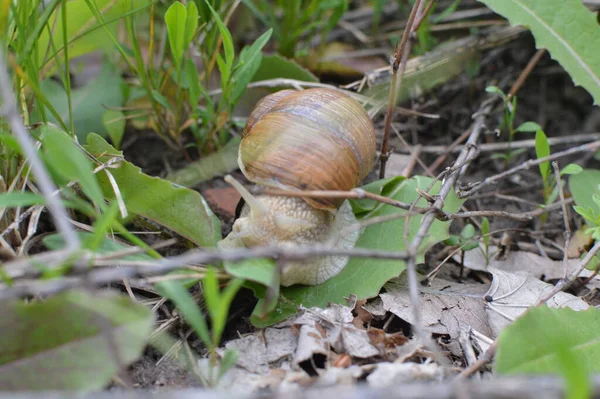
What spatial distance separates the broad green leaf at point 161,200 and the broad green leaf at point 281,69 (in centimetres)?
A: 101

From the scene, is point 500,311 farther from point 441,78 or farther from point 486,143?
point 441,78

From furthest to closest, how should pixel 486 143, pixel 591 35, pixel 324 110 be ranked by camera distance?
1. pixel 486 143
2. pixel 591 35
3. pixel 324 110

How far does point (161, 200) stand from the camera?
2020 millimetres

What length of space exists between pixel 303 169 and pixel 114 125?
1.10 metres

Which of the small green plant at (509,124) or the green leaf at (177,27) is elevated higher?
the green leaf at (177,27)

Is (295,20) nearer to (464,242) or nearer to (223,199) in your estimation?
(223,199)

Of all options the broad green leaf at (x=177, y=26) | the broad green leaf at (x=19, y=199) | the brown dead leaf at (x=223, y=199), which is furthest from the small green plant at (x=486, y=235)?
the broad green leaf at (x=19, y=199)

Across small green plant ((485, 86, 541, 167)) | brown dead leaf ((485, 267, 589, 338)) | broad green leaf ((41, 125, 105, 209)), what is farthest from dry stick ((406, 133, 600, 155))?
broad green leaf ((41, 125, 105, 209))

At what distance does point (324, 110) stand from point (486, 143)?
121cm

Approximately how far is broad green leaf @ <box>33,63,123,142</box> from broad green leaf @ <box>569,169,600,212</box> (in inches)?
81.9

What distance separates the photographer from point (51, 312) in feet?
4.47

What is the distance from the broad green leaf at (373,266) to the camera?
6.33 ft

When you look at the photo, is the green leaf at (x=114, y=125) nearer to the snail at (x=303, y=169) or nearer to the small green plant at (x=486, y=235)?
the snail at (x=303, y=169)

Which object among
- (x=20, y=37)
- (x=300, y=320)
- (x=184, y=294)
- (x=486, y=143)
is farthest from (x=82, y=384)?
(x=486, y=143)
